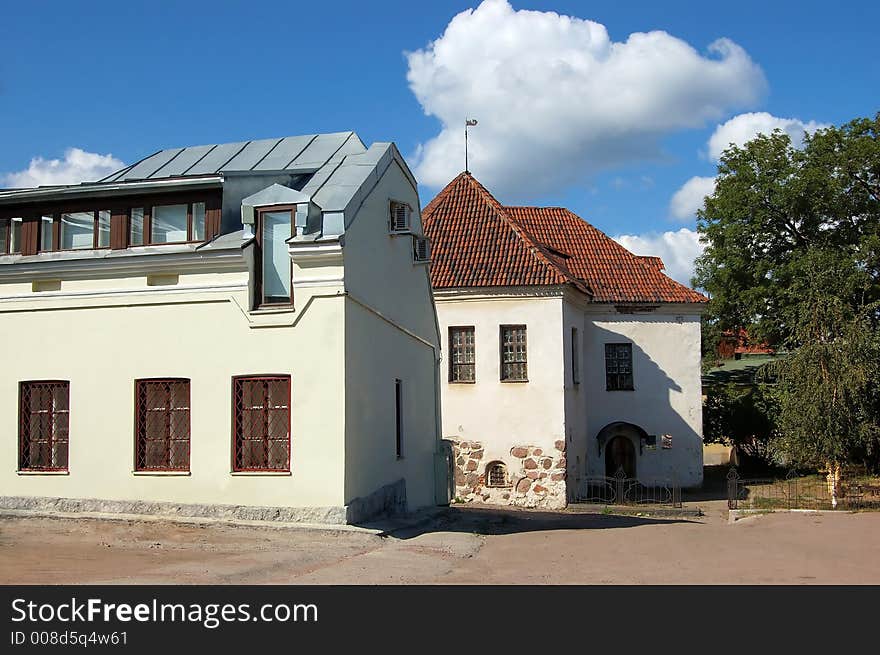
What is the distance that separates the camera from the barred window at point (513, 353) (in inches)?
1045

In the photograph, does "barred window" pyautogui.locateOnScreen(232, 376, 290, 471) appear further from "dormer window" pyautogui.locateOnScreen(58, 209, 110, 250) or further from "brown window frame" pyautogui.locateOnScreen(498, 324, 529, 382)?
"brown window frame" pyautogui.locateOnScreen(498, 324, 529, 382)

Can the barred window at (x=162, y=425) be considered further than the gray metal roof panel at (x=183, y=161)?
No

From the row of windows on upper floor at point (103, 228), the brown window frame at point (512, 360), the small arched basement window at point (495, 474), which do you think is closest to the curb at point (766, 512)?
the small arched basement window at point (495, 474)

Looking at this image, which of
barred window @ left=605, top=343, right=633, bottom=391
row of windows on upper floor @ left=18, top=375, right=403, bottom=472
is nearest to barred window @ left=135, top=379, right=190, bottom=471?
row of windows on upper floor @ left=18, top=375, right=403, bottom=472

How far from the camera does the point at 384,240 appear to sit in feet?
53.3

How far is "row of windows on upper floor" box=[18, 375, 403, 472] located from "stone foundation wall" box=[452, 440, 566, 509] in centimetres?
1383

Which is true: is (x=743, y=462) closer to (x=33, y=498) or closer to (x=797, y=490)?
(x=797, y=490)

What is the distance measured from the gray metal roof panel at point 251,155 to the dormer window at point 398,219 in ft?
8.90

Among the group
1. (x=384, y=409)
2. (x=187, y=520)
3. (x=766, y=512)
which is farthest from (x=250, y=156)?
(x=766, y=512)

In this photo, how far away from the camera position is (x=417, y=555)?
467 inches

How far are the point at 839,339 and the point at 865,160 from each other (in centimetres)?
1219

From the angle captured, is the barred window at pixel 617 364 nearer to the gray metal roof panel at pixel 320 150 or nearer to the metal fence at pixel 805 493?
the metal fence at pixel 805 493

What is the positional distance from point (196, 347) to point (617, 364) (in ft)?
65.4
